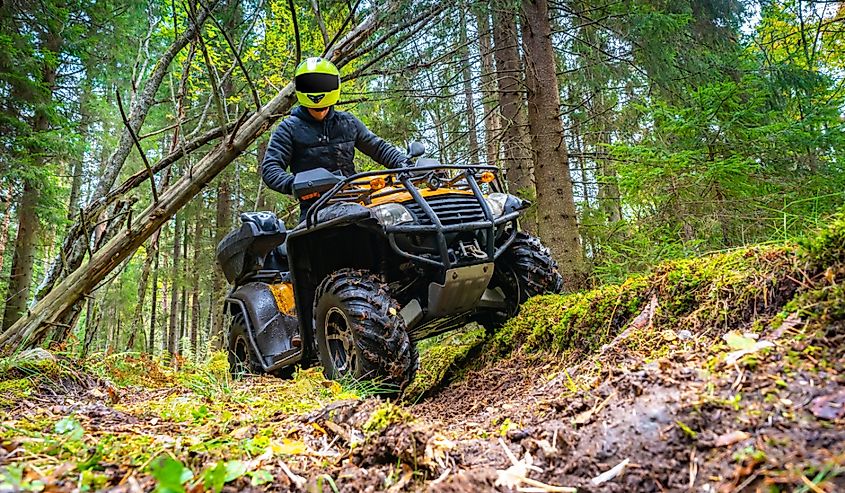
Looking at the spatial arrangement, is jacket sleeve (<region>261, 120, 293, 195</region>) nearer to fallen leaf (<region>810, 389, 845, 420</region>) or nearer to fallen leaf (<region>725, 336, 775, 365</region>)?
fallen leaf (<region>725, 336, 775, 365</region>)

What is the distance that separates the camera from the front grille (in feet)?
10.4

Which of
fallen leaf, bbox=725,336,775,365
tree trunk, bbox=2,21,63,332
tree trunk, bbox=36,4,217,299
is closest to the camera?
fallen leaf, bbox=725,336,775,365

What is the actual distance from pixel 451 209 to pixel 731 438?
231cm

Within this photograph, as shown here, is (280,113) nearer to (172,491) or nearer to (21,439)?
(21,439)

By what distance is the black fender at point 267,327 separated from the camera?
4.25 m

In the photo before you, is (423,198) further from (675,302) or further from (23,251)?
(23,251)

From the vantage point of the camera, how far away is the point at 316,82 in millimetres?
4133

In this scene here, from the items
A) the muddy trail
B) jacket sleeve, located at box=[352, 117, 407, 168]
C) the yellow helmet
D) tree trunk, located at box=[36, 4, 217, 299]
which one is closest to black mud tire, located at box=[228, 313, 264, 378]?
tree trunk, located at box=[36, 4, 217, 299]

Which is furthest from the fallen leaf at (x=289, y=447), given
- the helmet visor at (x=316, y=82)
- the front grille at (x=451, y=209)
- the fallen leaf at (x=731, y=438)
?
the helmet visor at (x=316, y=82)

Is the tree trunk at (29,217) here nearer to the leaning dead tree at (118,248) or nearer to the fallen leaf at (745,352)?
the leaning dead tree at (118,248)

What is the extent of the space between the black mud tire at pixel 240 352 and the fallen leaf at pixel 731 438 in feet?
12.6

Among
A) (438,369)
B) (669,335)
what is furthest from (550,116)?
(669,335)

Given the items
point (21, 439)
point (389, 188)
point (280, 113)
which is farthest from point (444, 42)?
point (21, 439)

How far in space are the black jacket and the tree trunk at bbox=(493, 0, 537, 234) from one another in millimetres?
1935
